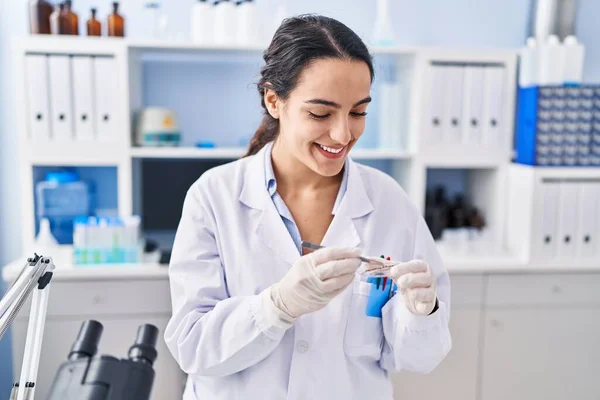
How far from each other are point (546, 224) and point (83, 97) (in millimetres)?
1883

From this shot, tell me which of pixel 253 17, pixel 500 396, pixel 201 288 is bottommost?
pixel 500 396

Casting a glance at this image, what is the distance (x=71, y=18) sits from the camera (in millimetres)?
2244

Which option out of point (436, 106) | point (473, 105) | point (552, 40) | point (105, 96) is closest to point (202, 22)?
point (105, 96)

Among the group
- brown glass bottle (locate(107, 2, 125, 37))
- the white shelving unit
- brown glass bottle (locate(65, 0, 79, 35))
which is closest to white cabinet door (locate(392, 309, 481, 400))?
the white shelving unit

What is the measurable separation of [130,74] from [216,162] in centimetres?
52

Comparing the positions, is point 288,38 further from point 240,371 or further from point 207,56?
point 207,56

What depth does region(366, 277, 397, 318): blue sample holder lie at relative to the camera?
1.09 m

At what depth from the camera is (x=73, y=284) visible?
6.88 ft

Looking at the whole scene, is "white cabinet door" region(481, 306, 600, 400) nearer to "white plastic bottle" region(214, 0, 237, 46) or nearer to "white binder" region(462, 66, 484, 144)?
"white binder" region(462, 66, 484, 144)

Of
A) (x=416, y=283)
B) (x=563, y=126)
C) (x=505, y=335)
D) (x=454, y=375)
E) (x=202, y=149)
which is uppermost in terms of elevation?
(x=563, y=126)

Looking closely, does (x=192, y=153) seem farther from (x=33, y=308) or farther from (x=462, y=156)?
(x=33, y=308)

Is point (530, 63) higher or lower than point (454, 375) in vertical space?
higher

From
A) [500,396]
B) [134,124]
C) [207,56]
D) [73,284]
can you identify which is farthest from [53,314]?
[500,396]

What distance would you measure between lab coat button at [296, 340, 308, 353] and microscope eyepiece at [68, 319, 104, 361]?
439mm
